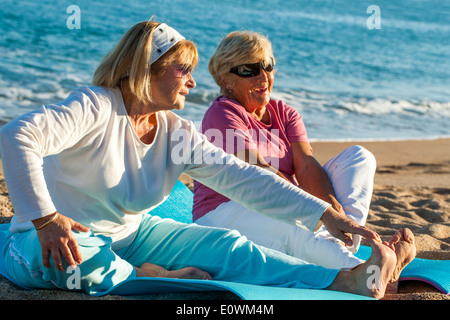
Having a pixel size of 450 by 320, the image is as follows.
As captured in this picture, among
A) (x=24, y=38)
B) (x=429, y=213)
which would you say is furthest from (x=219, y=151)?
(x=24, y=38)

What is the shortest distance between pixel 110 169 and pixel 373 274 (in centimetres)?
122

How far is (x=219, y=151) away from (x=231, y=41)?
1.13 m

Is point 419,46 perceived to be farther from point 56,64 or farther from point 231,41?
point 231,41

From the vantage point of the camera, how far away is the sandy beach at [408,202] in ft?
8.87

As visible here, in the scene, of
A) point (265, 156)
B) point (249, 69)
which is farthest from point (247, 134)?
point (249, 69)

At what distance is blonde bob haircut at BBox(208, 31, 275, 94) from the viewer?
3695 millimetres

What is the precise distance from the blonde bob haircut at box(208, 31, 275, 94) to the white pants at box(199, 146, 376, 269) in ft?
2.65

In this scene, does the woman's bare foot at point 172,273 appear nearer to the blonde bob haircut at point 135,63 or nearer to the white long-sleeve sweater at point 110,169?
the white long-sleeve sweater at point 110,169

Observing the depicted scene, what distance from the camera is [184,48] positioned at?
2771 mm

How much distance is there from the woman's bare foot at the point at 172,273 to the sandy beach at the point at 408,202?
0.38ft

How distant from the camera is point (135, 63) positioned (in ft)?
8.61

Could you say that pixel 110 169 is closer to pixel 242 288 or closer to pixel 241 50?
pixel 242 288

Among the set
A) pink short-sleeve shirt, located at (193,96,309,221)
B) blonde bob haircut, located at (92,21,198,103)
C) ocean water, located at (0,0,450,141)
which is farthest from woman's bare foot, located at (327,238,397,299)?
ocean water, located at (0,0,450,141)

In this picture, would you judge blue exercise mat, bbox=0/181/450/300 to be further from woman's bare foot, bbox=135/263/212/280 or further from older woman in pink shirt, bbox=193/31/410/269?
older woman in pink shirt, bbox=193/31/410/269
